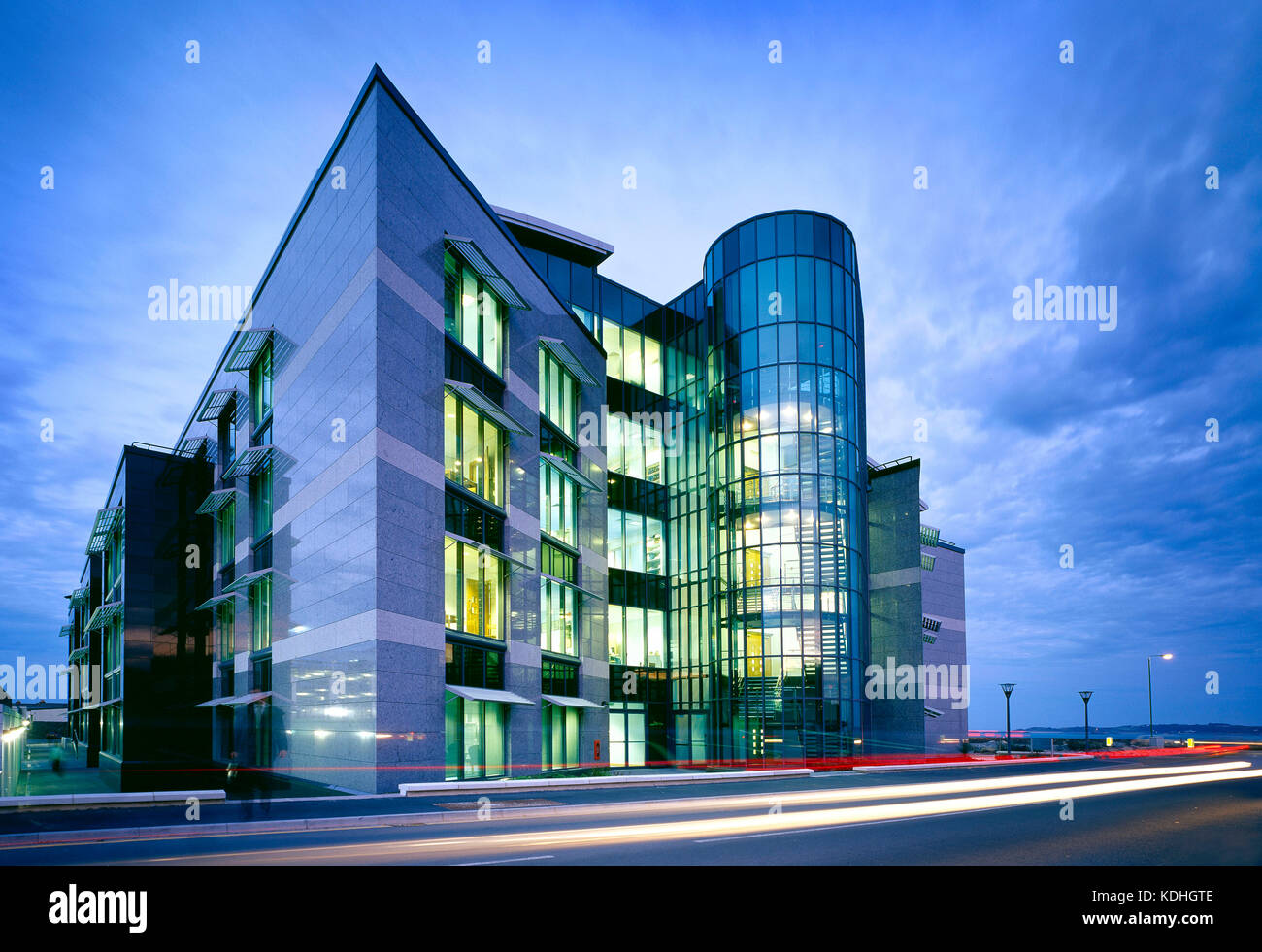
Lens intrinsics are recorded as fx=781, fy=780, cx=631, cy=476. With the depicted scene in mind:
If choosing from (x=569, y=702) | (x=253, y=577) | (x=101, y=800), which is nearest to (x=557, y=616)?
(x=569, y=702)

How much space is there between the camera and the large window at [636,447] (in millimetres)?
39938

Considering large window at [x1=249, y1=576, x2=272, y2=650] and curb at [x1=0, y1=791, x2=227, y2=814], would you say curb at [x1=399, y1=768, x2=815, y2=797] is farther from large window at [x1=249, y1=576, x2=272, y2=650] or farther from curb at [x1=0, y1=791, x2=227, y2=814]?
large window at [x1=249, y1=576, x2=272, y2=650]

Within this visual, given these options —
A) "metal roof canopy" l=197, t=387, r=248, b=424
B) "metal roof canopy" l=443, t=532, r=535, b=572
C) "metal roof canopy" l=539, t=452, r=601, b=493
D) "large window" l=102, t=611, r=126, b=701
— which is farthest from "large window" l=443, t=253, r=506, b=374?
"large window" l=102, t=611, r=126, b=701

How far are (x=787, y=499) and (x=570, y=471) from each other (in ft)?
34.8

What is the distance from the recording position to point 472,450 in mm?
25875

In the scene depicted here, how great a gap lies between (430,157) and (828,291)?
2058 centimetres

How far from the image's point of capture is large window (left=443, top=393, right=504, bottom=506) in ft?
80.4

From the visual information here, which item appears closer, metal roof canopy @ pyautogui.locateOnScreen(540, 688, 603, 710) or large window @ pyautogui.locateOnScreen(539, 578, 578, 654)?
metal roof canopy @ pyautogui.locateOnScreen(540, 688, 603, 710)

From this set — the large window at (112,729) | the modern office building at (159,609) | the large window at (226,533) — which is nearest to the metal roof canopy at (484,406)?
the large window at (226,533)

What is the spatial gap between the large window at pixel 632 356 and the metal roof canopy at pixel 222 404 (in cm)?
1726

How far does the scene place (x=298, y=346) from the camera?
27.4 m

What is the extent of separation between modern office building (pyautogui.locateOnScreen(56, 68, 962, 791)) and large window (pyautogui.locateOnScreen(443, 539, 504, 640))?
0.42 feet

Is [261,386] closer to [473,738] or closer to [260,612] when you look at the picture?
[260,612]
